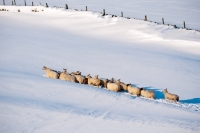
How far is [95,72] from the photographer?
12992 mm

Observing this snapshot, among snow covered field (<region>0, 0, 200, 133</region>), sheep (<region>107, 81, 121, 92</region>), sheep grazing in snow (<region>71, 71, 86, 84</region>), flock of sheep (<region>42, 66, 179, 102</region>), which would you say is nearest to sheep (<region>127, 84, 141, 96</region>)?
flock of sheep (<region>42, 66, 179, 102</region>)

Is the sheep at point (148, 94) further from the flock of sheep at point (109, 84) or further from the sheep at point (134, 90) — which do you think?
the sheep at point (134, 90)

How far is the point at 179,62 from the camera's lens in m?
15.6

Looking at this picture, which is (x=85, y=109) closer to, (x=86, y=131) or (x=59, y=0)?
(x=86, y=131)

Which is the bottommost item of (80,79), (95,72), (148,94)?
(148,94)

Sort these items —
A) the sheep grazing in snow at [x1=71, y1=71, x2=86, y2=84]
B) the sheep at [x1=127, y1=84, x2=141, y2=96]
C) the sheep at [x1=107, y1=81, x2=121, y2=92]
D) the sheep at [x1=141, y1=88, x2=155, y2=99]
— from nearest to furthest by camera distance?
the sheep at [x1=141, y1=88, x2=155, y2=99]
the sheep at [x1=127, y1=84, x2=141, y2=96]
the sheep at [x1=107, y1=81, x2=121, y2=92]
the sheep grazing in snow at [x1=71, y1=71, x2=86, y2=84]

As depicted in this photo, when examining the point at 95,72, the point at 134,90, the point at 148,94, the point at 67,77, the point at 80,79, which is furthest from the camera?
the point at 95,72

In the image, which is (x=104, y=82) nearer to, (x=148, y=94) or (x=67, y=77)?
(x=67, y=77)

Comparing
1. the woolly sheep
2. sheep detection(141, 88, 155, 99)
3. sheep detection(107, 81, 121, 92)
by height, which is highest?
the woolly sheep

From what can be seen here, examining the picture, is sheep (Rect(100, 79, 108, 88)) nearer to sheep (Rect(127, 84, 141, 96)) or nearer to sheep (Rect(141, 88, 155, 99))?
sheep (Rect(127, 84, 141, 96))

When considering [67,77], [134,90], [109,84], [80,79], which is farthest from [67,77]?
[134,90]

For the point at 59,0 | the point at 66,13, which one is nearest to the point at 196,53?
the point at 66,13

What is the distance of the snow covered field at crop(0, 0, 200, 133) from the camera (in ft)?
25.2

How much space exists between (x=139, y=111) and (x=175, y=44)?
1272 cm
